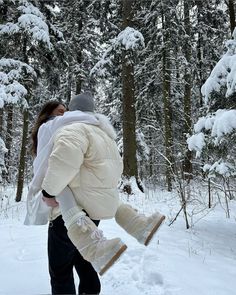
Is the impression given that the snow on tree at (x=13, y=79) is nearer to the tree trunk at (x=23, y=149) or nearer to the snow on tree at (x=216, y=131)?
the tree trunk at (x=23, y=149)

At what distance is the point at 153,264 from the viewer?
4.08m

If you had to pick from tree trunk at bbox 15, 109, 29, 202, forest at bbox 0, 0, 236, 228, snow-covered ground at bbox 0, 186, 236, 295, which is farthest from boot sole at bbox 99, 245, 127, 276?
tree trunk at bbox 15, 109, 29, 202

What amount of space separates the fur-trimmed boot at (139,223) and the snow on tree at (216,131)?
2.74m

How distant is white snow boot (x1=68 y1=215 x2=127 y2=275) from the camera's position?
2.22 meters

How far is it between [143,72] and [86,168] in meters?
14.4

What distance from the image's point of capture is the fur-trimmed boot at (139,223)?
2662mm

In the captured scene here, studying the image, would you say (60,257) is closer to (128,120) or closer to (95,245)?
(95,245)

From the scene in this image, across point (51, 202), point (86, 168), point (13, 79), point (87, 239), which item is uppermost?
point (13, 79)

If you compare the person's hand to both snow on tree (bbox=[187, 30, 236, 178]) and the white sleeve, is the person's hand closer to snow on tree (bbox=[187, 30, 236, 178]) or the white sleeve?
the white sleeve

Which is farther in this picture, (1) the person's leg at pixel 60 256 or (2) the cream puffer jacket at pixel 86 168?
(1) the person's leg at pixel 60 256

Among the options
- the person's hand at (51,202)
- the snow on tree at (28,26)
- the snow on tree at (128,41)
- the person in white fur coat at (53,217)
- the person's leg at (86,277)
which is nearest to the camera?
the person's hand at (51,202)

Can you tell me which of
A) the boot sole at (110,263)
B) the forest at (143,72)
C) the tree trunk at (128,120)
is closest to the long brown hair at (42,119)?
the boot sole at (110,263)

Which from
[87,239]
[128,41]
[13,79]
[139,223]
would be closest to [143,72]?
[128,41]

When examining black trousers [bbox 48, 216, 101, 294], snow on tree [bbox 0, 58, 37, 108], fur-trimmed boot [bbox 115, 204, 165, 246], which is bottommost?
black trousers [bbox 48, 216, 101, 294]
